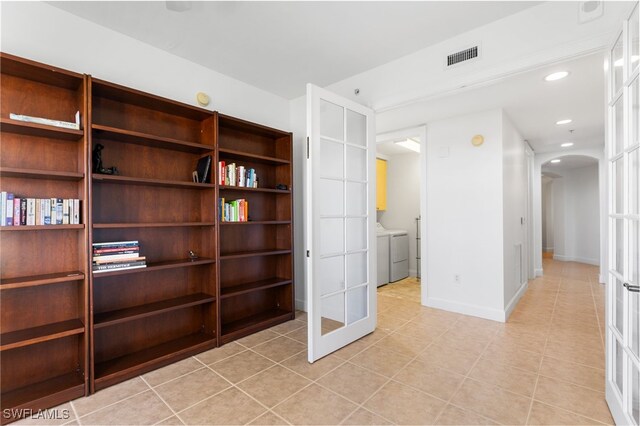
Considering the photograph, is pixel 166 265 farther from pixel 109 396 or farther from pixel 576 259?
pixel 576 259

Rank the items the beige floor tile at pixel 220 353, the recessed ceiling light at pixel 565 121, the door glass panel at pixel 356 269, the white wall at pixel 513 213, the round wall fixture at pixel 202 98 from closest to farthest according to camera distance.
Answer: the beige floor tile at pixel 220 353 < the door glass panel at pixel 356 269 < the round wall fixture at pixel 202 98 < the white wall at pixel 513 213 < the recessed ceiling light at pixel 565 121

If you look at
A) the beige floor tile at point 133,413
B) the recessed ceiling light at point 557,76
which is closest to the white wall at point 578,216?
the recessed ceiling light at point 557,76

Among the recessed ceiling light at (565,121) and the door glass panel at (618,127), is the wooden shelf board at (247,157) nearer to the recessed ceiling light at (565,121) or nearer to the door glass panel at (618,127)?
the door glass panel at (618,127)

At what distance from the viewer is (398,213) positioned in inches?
235

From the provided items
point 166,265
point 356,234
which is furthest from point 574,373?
point 166,265

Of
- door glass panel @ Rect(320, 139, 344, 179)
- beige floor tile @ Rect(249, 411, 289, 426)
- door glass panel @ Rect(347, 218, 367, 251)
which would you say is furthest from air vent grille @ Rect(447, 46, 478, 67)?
beige floor tile @ Rect(249, 411, 289, 426)

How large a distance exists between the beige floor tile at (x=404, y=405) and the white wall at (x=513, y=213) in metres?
2.06

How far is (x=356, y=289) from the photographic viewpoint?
2.83m

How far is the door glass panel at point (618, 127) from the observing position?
1.66 meters

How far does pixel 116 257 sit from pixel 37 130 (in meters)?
0.94

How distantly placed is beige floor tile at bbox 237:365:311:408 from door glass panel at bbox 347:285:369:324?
79 cm

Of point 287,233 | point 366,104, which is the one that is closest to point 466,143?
point 366,104

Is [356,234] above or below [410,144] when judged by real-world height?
below

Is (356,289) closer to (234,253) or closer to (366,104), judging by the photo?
(234,253)
